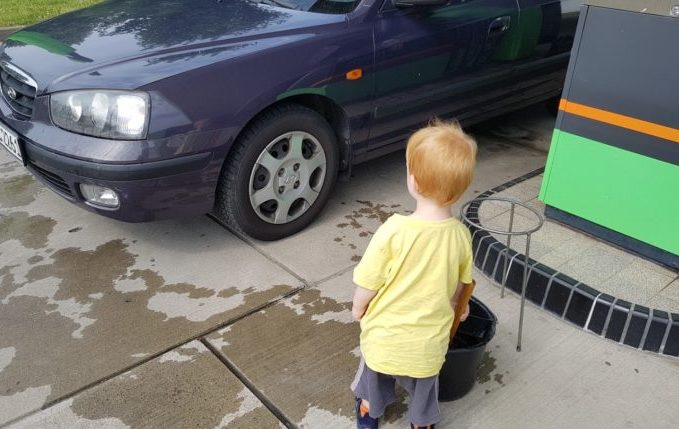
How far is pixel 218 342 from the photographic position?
102 inches

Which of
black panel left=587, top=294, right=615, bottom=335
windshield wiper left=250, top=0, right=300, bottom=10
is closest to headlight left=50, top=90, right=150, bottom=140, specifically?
windshield wiper left=250, top=0, right=300, bottom=10

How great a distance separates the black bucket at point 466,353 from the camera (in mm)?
2107

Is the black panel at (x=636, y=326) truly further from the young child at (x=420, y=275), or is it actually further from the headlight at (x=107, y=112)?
the headlight at (x=107, y=112)

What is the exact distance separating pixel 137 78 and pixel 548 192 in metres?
2.10

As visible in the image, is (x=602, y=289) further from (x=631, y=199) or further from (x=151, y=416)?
(x=151, y=416)

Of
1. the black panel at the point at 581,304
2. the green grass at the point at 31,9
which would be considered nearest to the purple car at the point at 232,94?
the black panel at the point at 581,304

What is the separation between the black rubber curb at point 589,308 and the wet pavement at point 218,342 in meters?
0.05

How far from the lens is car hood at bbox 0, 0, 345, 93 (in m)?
2.79

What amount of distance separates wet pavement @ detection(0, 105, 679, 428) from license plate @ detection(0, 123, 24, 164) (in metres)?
0.50

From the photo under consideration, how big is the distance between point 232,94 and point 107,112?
0.56 meters

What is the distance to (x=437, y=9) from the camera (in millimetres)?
3551

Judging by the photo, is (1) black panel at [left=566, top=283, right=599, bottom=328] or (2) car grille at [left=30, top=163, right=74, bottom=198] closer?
(1) black panel at [left=566, top=283, right=599, bottom=328]

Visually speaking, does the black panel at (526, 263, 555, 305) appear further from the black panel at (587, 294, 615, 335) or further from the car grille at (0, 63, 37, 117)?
the car grille at (0, 63, 37, 117)

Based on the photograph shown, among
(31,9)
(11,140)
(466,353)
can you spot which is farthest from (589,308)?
(31,9)
